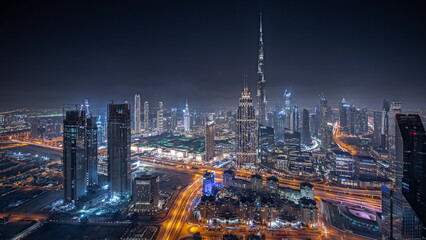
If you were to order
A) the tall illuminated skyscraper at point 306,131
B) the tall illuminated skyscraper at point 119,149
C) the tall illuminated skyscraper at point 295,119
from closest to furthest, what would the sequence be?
the tall illuminated skyscraper at point 119,149 < the tall illuminated skyscraper at point 306,131 < the tall illuminated skyscraper at point 295,119

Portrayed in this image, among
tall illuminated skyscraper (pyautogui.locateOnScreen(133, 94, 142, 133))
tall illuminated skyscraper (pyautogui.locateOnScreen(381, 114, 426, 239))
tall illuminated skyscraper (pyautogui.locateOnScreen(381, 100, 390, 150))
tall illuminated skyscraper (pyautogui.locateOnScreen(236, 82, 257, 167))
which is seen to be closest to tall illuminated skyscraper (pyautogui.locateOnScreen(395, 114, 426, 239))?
tall illuminated skyscraper (pyautogui.locateOnScreen(381, 114, 426, 239))

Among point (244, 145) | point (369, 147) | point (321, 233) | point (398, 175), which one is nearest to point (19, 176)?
point (244, 145)

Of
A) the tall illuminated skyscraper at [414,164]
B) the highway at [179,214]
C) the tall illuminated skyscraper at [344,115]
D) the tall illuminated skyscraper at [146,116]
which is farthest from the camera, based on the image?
the tall illuminated skyscraper at [146,116]

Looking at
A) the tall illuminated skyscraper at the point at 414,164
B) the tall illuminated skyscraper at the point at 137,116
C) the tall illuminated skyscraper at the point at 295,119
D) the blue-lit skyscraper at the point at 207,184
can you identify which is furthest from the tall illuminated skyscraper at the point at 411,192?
the tall illuminated skyscraper at the point at 137,116

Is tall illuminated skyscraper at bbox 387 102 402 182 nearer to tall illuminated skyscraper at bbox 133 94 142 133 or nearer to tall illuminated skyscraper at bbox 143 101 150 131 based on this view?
tall illuminated skyscraper at bbox 133 94 142 133

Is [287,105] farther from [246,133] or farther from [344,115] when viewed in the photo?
[246,133]

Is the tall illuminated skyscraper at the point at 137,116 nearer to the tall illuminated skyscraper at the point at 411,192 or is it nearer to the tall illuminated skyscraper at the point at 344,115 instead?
the tall illuminated skyscraper at the point at 344,115

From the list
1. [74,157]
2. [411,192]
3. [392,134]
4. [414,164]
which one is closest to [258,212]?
[411,192]
